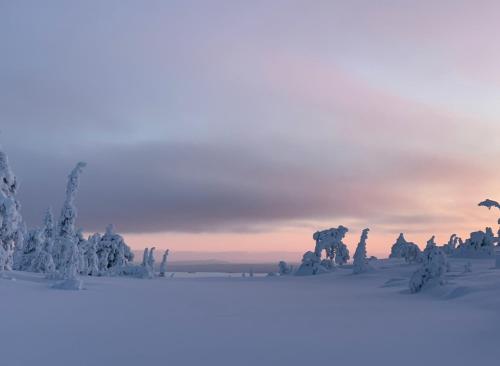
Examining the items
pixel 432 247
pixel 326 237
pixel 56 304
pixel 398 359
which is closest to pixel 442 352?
pixel 398 359

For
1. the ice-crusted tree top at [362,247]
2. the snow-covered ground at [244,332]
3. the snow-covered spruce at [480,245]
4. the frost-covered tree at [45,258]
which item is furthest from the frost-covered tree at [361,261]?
the frost-covered tree at [45,258]

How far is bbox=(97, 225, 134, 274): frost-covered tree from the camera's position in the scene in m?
56.2

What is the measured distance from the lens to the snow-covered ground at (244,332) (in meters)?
8.27

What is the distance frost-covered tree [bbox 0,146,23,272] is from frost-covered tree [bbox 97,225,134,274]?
29.6 m

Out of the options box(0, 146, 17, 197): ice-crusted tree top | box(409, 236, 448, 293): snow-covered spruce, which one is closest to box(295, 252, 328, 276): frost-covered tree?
box(409, 236, 448, 293): snow-covered spruce

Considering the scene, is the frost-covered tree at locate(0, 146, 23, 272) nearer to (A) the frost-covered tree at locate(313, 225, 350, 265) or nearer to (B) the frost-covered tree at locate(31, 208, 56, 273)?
(B) the frost-covered tree at locate(31, 208, 56, 273)

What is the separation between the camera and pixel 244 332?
10914 mm

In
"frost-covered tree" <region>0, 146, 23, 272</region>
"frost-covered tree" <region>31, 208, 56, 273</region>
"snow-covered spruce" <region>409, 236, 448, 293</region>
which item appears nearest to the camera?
"snow-covered spruce" <region>409, 236, 448, 293</region>

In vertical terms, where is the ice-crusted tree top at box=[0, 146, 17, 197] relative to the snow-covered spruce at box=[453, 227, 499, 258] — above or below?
above

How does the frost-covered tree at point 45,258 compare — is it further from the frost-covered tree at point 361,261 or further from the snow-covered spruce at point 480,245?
the snow-covered spruce at point 480,245

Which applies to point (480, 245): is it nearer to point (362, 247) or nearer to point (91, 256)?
point (362, 247)

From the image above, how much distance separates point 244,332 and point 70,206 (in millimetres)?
37413

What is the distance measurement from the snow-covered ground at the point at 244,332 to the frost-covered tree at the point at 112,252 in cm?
3986

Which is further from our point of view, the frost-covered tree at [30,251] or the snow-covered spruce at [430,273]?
the frost-covered tree at [30,251]
